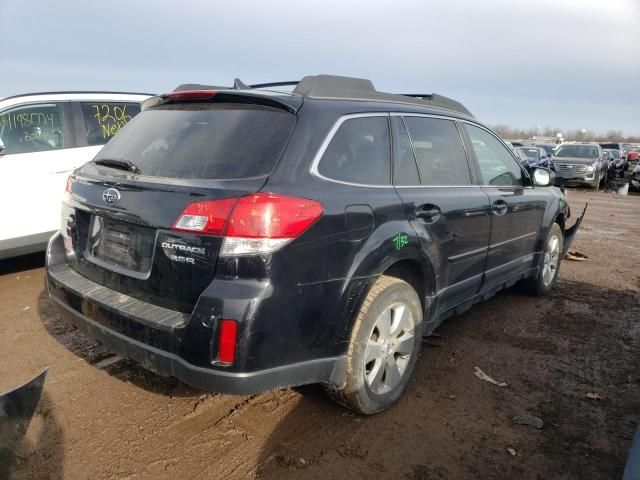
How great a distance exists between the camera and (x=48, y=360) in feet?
11.2

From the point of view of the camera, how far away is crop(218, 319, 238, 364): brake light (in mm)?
2115

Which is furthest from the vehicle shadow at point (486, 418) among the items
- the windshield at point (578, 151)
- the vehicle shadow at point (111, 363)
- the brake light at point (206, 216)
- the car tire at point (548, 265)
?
the windshield at point (578, 151)

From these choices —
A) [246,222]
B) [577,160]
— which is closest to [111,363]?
[246,222]

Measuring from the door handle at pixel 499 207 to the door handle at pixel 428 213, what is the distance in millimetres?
890

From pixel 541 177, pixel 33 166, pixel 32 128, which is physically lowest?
pixel 33 166

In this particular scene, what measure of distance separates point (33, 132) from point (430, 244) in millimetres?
4399

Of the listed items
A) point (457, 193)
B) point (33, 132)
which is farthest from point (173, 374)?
point (33, 132)

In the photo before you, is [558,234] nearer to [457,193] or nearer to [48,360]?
[457,193]

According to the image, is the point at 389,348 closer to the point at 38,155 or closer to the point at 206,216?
the point at 206,216

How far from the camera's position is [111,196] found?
2.56 m

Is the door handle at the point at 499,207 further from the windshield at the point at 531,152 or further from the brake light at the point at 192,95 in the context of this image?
the windshield at the point at 531,152

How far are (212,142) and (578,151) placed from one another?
22.2 meters

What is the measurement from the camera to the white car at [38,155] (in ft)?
15.9

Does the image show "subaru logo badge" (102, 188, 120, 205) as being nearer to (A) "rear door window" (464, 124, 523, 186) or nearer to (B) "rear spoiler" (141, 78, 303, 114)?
(B) "rear spoiler" (141, 78, 303, 114)
